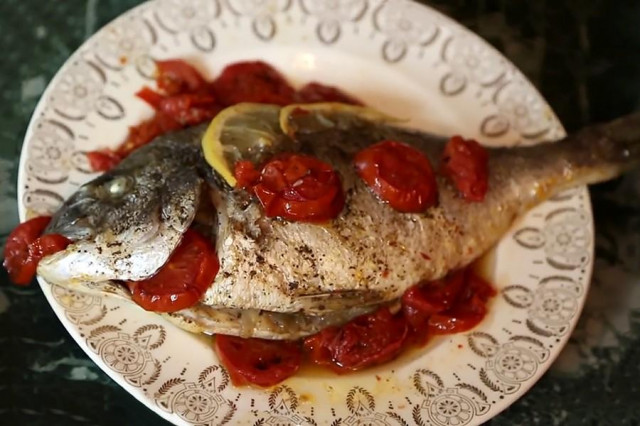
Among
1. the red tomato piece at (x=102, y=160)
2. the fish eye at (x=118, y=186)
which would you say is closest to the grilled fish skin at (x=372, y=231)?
the fish eye at (x=118, y=186)

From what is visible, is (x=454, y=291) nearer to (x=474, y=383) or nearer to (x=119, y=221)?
(x=474, y=383)

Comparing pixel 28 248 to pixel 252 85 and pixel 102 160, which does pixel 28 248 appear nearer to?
pixel 102 160

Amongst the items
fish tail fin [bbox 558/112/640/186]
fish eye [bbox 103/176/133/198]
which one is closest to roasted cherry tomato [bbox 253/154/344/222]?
fish eye [bbox 103/176/133/198]

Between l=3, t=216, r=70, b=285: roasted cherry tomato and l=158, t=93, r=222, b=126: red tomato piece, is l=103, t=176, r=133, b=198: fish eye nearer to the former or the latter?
l=3, t=216, r=70, b=285: roasted cherry tomato

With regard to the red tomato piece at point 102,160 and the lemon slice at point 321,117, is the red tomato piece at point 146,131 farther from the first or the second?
the lemon slice at point 321,117

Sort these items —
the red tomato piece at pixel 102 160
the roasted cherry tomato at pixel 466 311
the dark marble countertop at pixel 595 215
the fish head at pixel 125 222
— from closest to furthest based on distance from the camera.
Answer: the fish head at pixel 125 222
the dark marble countertop at pixel 595 215
the roasted cherry tomato at pixel 466 311
the red tomato piece at pixel 102 160

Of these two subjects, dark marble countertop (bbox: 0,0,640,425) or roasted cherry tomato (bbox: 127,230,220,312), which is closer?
roasted cherry tomato (bbox: 127,230,220,312)

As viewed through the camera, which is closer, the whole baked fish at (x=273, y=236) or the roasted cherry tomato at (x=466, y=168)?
the whole baked fish at (x=273, y=236)
